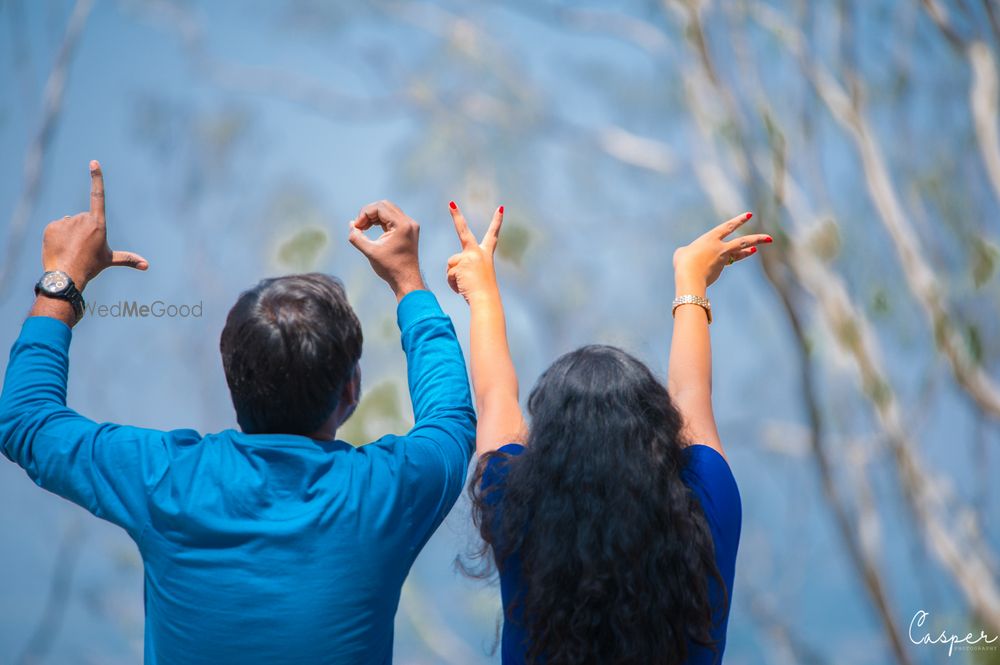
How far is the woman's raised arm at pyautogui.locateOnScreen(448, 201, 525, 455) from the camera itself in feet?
3.14

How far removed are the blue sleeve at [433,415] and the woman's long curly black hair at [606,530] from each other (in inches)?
2.3

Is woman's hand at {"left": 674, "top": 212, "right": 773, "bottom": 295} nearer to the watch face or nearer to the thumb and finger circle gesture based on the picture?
the thumb and finger circle gesture

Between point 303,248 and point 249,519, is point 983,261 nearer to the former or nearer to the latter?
point 303,248

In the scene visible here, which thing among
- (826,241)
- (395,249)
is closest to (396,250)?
(395,249)

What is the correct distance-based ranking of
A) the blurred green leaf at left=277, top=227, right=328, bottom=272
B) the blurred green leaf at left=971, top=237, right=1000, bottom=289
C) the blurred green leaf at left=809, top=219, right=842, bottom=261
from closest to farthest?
the blurred green leaf at left=971, top=237, right=1000, bottom=289, the blurred green leaf at left=809, top=219, right=842, bottom=261, the blurred green leaf at left=277, top=227, right=328, bottom=272

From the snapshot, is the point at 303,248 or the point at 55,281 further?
the point at 303,248

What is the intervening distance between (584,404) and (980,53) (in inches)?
88.8

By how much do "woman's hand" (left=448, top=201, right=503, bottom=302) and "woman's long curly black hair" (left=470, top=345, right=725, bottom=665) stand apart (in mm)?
247

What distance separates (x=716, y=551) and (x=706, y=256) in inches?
15.4

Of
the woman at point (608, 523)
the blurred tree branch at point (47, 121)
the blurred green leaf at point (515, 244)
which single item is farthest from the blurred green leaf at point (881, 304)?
the blurred tree branch at point (47, 121)
